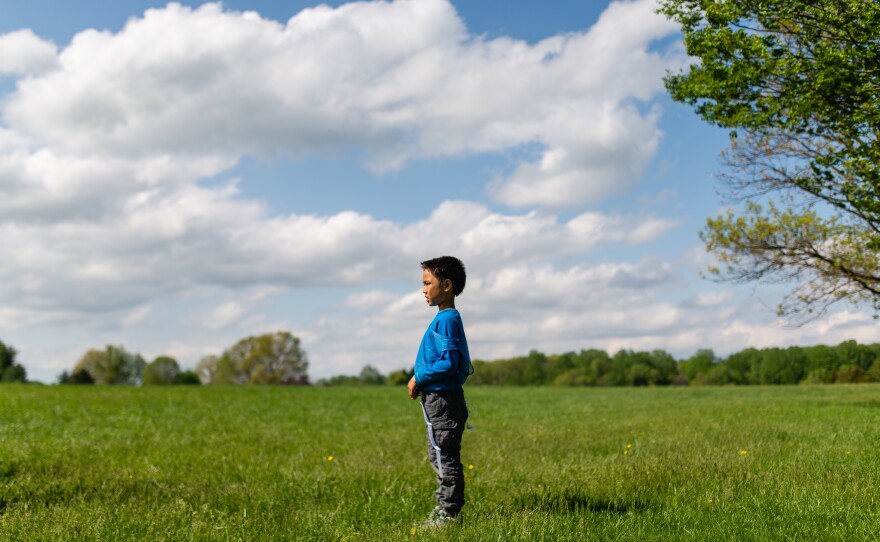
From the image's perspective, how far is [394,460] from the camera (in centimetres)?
1203

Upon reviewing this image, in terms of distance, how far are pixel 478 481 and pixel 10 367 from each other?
7801cm

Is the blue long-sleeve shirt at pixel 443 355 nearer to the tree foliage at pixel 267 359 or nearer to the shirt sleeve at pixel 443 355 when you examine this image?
the shirt sleeve at pixel 443 355

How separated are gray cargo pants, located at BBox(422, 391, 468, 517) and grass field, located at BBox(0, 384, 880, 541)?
29cm

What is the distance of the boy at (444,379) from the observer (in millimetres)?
6488

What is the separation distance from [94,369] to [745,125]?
107 metres

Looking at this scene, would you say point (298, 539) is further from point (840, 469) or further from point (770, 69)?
point (770, 69)

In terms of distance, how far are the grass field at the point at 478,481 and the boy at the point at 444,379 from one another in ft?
1.25

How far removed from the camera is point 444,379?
6.50 meters

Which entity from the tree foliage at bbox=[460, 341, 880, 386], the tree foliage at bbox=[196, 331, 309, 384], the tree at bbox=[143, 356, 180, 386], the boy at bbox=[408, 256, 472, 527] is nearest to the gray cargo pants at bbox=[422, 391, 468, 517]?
the boy at bbox=[408, 256, 472, 527]

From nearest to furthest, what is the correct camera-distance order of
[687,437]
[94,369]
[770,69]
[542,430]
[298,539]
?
Result: [298,539], [770,69], [687,437], [542,430], [94,369]

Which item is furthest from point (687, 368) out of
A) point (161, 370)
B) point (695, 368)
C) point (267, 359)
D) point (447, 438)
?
point (447, 438)

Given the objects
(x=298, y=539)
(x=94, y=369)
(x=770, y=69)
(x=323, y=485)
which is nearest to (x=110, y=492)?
(x=323, y=485)

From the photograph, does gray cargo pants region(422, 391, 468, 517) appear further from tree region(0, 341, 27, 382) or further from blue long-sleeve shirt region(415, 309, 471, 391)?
tree region(0, 341, 27, 382)

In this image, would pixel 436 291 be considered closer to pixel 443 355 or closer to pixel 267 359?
pixel 443 355
